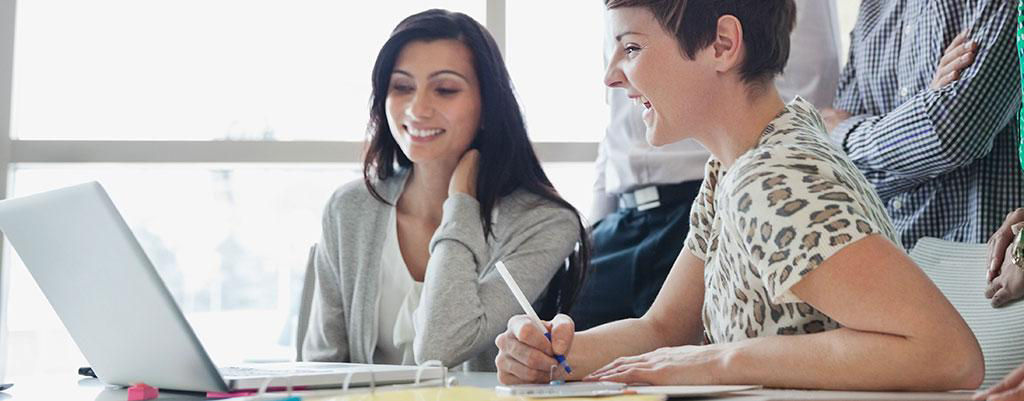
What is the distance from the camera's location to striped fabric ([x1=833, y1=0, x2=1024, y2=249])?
1733 millimetres

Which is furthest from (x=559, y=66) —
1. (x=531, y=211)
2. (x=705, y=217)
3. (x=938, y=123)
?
(x=705, y=217)

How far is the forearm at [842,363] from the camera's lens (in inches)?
39.1

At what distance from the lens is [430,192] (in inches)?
87.6

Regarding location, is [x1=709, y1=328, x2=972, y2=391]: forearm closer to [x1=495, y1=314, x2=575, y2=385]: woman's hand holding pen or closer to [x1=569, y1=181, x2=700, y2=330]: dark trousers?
[x1=495, y1=314, x2=575, y2=385]: woman's hand holding pen

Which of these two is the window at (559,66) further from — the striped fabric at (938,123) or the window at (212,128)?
the striped fabric at (938,123)

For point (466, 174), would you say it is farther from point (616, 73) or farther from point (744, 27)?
point (744, 27)

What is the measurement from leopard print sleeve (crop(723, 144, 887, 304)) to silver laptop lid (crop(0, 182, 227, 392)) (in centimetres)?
57

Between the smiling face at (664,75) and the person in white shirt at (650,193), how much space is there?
865 mm

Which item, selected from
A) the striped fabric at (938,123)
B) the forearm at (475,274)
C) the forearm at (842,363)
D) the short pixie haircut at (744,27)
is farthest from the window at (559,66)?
the forearm at (842,363)

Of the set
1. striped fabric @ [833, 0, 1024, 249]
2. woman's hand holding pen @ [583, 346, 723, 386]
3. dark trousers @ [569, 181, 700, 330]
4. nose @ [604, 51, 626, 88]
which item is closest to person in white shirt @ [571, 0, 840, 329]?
dark trousers @ [569, 181, 700, 330]

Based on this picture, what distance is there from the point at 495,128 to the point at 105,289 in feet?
3.92

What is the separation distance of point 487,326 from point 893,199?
80 cm

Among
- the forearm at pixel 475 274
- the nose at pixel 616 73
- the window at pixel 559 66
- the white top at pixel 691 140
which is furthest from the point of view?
the window at pixel 559 66

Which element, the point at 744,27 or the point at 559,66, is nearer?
the point at 744,27
